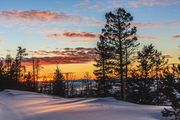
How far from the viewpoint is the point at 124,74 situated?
53344 millimetres

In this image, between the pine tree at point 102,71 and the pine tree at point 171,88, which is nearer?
the pine tree at point 171,88

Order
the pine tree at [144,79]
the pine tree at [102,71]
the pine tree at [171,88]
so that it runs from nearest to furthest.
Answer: the pine tree at [171,88] < the pine tree at [144,79] < the pine tree at [102,71]

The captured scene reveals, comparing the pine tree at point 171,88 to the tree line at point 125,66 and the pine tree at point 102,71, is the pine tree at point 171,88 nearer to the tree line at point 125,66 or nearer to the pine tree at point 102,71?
the tree line at point 125,66

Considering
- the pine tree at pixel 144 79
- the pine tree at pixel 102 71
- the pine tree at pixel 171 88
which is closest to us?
the pine tree at pixel 171 88

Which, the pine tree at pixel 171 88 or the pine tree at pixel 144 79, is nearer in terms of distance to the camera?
the pine tree at pixel 171 88

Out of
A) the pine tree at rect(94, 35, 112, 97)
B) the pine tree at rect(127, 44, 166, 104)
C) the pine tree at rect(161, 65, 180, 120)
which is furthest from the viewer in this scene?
the pine tree at rect(94, 35, 112, 97)

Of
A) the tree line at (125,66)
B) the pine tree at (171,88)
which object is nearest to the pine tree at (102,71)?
the tree line at (125,66)

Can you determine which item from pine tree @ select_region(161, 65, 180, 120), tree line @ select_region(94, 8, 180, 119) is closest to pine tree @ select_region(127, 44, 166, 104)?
tree line @ select_region(94, 8, 180, 119)

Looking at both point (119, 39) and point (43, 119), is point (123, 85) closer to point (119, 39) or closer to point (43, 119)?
point (119, 39)

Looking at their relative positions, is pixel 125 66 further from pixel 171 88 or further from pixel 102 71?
pixel 171 88

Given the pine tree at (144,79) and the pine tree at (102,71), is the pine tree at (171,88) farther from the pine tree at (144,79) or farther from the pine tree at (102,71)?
the pine tree at (102,71)

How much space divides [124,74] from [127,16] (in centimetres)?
908

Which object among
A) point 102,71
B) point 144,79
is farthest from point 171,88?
point 102,71

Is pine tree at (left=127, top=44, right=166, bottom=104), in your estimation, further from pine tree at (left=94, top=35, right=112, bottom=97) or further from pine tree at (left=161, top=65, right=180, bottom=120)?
pine tree at (left=161, top=65, right=180, bottom=120)
